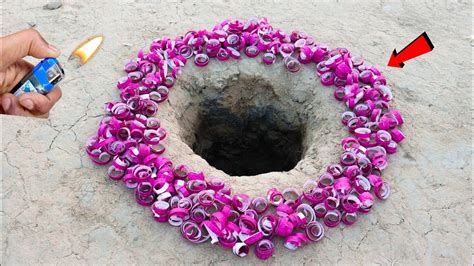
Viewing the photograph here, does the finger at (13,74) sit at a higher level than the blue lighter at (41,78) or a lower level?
lower

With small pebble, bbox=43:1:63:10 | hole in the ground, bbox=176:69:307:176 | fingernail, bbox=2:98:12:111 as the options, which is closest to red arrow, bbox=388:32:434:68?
hole in the ground, bbox=176:69:307:176

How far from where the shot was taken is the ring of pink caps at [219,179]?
9.48ft

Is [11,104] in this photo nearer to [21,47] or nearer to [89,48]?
[21,47]

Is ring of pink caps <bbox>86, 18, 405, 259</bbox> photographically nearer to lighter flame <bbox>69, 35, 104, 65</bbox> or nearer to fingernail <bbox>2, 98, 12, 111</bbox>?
lighter flame <bbox>69, 35, 104, 65</bbox>

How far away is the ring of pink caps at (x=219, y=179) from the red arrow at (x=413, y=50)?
33 cm

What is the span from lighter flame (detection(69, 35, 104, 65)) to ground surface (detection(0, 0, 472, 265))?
9cm

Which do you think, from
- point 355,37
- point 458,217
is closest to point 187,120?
point 355,37

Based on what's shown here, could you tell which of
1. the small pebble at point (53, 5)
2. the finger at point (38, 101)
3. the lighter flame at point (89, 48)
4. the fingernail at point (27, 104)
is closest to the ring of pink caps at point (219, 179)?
the lighter flame at point (89, 48)

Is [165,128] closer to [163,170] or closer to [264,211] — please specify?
[163,170]

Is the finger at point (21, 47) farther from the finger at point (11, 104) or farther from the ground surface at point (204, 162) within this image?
the ground surface at point (204, 162)

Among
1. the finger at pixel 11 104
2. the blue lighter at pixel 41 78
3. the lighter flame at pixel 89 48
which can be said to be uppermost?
the blue lighter at pixel 41 78

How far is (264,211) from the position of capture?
2.96m

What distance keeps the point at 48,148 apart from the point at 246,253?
1.65m

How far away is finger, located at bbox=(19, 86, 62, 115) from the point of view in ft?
8.52
